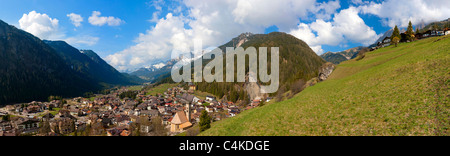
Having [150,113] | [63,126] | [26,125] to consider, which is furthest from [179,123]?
[26,125]

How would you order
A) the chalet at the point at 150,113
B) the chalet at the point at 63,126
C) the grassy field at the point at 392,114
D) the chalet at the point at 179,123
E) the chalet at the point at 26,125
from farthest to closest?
the chalet at the point at 150,113, the chalet at the point at 26,125, the chalet at the point at 63,126, the chalet at the point at 179,123, the grassy field at the point at 392,114

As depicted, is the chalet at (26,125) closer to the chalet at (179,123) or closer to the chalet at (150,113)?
the chalet at (150,113)

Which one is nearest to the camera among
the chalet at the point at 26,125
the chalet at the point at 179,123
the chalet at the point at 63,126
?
the chalet at the point at 179,123

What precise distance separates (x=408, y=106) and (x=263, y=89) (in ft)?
463

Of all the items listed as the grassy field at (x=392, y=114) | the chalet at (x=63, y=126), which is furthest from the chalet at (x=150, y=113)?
the grassy field at (x=392, y=114)

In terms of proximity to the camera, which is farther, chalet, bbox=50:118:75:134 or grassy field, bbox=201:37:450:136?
chalet, bbox=50:118:75:134

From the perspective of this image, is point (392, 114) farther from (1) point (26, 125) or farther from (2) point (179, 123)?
(1) point (26, 125)

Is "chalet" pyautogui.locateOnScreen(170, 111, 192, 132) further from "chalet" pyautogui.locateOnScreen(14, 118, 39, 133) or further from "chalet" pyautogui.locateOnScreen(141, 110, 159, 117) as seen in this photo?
"chalet" pyautogui.locateOnScreen(14, 118, 39, 133)

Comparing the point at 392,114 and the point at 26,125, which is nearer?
the point at 392,114

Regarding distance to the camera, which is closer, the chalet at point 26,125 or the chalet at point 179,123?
the chalet at point 179,123

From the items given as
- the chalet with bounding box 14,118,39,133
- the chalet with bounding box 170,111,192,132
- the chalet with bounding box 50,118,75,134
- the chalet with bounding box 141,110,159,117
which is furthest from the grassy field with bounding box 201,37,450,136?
the chalet with bounding box 14,118,39,133
